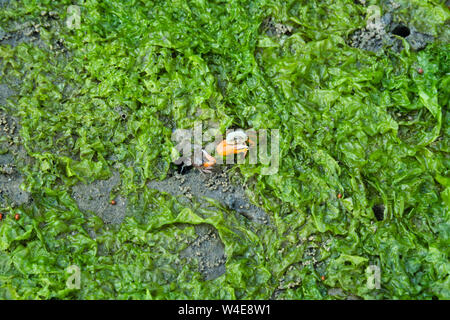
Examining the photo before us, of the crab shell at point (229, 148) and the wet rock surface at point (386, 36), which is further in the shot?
the wet rock surface at point (386, 36)

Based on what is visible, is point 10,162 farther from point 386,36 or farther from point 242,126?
point 386,36

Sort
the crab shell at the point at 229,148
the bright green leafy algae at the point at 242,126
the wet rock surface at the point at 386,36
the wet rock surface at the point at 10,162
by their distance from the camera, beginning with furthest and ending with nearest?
the wet rock surface at the point at 386,36, the crab shell at the point at 229,148, the wet rock surface at the point at 10,162, the bright green leafy algae at the point at 242,126

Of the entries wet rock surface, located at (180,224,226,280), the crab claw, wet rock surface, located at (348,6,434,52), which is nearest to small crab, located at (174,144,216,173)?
the crab claw

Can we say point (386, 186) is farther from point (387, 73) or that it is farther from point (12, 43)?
point (12, 43)

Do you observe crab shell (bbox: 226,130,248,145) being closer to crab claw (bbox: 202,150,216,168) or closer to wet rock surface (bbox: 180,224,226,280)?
crab claw (bbox: 202,150,216,168)

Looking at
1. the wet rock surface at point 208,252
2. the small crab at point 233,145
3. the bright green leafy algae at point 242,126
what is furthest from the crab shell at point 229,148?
the wet rock surface at point 208,252

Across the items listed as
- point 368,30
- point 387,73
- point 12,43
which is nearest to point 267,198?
point 387,73

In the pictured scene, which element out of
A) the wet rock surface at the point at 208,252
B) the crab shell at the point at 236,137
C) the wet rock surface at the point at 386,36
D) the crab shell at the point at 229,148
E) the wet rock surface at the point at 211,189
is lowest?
the wet rock surface at the point at 208,252

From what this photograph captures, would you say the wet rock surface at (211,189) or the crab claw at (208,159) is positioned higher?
the crab claw at (208,159)

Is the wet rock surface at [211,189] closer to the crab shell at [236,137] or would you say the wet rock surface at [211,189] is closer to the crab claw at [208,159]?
the crab claw at [208,159]
